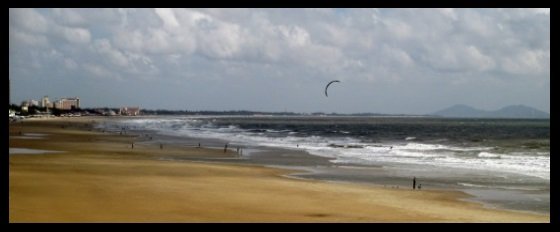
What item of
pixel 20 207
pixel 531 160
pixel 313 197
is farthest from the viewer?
pixel 531 160

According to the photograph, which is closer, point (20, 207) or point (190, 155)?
point (20, 207)

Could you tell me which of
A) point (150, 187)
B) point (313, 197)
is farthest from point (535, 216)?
point (150, 187)

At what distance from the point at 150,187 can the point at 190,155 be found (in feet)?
58.0

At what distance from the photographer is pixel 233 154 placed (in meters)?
38.8

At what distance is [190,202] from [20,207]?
4394mm

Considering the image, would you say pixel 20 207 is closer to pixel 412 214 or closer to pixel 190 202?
pixel 190 202
